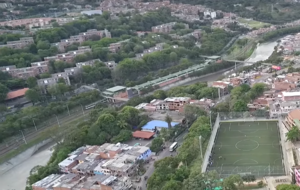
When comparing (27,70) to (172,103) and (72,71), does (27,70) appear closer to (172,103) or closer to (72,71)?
(72,71)

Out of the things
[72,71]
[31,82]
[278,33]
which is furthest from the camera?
[278,33]

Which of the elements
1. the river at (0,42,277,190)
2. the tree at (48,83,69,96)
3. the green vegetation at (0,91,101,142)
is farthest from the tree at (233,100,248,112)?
the tree at (48,83,69,96)

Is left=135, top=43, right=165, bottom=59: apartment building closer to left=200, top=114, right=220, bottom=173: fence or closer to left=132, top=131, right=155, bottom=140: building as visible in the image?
left=132, top=131, right=155, bottom=140: building

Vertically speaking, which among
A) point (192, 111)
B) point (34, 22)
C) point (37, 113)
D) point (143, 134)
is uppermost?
point (34, 22)

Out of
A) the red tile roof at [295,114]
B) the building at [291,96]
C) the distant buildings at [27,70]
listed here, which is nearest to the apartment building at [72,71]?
the distant buildings at [27,70]

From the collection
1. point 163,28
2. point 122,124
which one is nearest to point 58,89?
point 122,124

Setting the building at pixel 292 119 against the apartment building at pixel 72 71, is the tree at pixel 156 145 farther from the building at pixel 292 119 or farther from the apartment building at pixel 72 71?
the apartment building at pixel 72 71
